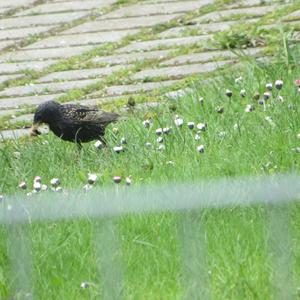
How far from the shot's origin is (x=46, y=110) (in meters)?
5.32

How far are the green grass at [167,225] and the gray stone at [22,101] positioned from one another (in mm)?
1166

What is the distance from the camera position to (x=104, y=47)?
7.42m

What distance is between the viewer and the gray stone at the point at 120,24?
789 centimetres

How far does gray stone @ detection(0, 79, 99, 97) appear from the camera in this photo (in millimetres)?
6598

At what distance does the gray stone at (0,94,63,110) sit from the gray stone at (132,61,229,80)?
519mm

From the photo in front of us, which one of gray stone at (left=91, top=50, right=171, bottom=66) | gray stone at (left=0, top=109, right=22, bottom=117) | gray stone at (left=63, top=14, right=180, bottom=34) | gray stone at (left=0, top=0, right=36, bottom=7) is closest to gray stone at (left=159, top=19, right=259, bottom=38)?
gray stone at (left=63, top=14, right=180, bottom=34)

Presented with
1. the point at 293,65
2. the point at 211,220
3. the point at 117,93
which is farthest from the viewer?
the point at 117,93

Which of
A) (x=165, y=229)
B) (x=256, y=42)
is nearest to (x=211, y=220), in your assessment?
(x=165, y=229)

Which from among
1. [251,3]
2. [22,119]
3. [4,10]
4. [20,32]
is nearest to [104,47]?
[20,32]

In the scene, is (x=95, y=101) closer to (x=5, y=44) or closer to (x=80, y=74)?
(x=80, y=74)

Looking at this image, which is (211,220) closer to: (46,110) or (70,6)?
(46,110)

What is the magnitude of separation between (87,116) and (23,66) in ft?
6.36

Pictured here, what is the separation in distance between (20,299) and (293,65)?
108 inches

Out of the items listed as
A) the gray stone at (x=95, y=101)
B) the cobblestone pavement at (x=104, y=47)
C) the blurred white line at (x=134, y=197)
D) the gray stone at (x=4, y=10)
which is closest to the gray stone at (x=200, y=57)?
the cobblestone pavement at (x=104, y=47)
